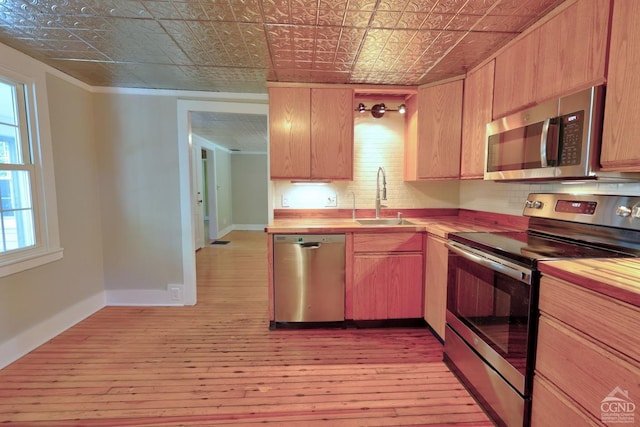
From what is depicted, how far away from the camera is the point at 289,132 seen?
257 centimetres

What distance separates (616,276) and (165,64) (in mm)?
2882

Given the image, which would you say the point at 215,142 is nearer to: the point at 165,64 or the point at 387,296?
the point at 165,64

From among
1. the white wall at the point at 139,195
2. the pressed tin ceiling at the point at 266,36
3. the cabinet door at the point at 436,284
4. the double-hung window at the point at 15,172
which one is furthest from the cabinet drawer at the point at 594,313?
the double-hung window at the point at 15,172

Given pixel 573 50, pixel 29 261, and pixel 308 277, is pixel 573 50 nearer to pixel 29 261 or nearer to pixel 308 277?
pixel 308 277

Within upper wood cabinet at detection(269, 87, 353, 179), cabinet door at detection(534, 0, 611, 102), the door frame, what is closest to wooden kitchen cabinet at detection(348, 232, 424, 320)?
upper wood cabinet at detection(269, 87, 353, 179)

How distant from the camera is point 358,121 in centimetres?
288

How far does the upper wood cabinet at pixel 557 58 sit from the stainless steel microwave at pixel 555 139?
0.08 m

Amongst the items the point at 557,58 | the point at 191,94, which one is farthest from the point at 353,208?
the point at 191,94

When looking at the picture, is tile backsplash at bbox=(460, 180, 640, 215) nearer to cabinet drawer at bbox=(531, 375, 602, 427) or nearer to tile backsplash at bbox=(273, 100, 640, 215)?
tile backsplash at bbox=(273, 100, 640, 215)

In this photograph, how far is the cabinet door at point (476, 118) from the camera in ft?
6.91

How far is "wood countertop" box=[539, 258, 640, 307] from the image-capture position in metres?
0.90

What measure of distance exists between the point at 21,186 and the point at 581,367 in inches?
137

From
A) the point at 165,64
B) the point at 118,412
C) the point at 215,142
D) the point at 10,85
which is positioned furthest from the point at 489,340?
Result: the point at 215,142

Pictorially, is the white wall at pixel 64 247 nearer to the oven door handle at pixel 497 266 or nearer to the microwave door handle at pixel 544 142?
the oven door handle at pixel 497 266
